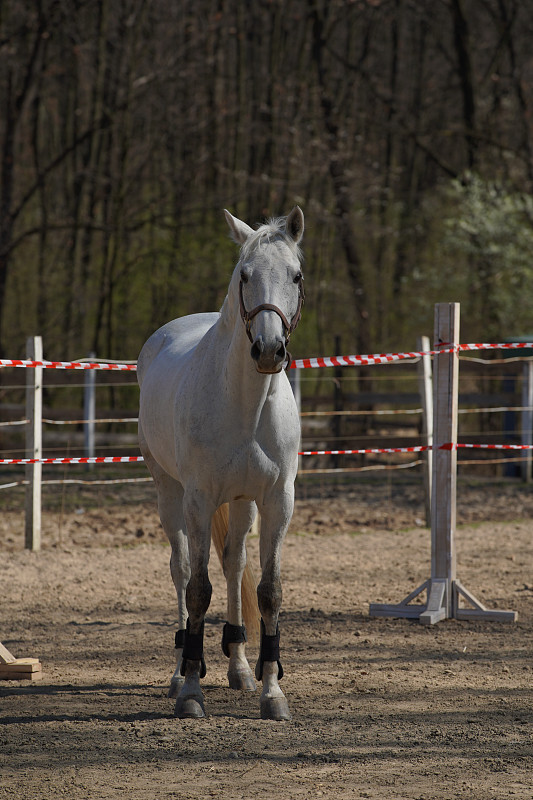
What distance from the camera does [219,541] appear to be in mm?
4832

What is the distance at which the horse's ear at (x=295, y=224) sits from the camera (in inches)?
146

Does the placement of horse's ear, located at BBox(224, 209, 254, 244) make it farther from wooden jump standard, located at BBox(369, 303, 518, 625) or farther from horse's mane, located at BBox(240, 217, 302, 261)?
wooden jump standard, located at BBox(369, 303, 518, 625)

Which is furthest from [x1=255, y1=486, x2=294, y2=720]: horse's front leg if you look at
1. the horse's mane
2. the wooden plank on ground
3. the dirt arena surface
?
the wooden plank on ground

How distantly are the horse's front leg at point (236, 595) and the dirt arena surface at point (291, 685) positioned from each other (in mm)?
104

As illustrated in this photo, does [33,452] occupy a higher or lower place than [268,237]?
lower

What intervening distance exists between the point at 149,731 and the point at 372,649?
1.80m

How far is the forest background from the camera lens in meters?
17.5

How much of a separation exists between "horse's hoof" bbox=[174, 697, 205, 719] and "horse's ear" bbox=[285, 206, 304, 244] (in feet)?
6.74

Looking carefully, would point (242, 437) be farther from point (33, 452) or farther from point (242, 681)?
point (33, 452)

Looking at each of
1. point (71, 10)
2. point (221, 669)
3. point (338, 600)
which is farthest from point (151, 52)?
point (221, 669)

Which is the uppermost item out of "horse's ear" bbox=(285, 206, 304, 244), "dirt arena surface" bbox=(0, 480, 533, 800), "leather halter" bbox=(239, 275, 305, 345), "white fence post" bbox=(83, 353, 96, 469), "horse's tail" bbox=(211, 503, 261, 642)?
"horse's ear" bbox=(285, 206, 304, 244)

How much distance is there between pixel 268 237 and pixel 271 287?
0.90 ft

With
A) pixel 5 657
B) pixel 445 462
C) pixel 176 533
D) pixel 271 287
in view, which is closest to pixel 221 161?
pixel 445 462

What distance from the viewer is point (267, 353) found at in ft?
11.1
